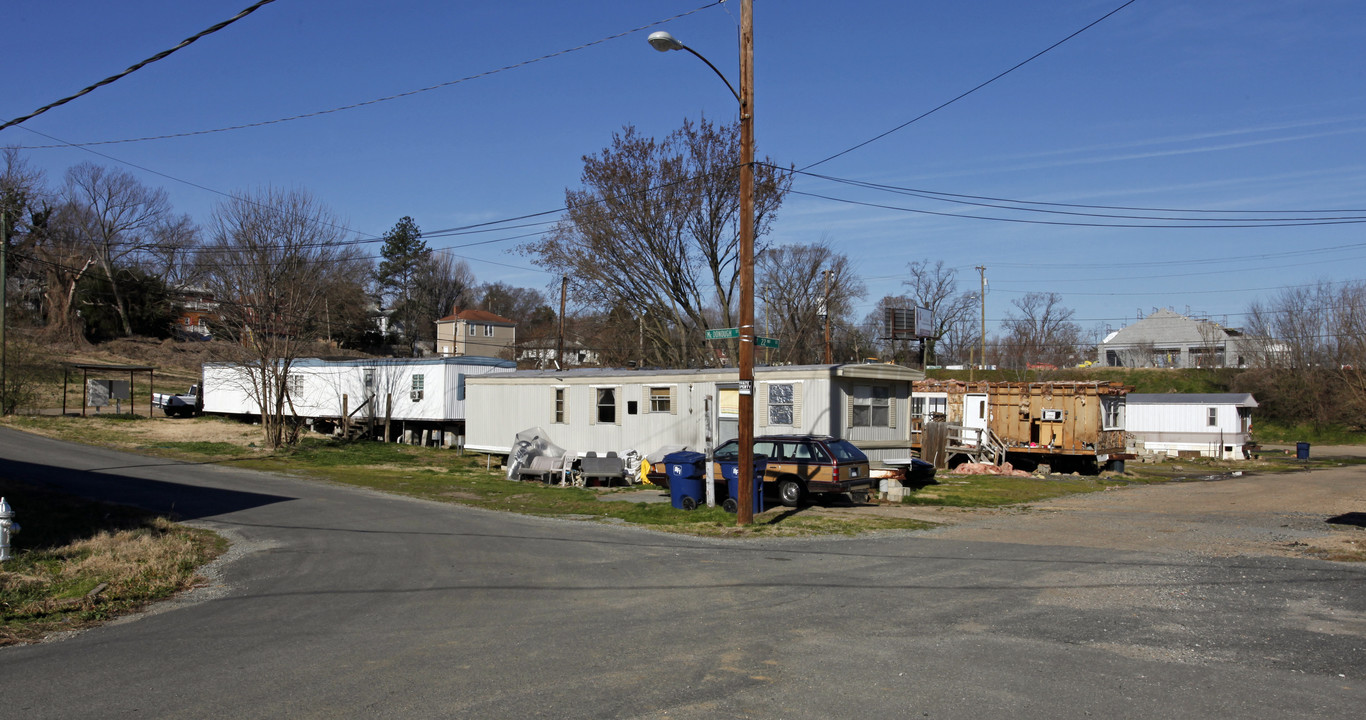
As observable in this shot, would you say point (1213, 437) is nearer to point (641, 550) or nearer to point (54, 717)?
point (641, 550)

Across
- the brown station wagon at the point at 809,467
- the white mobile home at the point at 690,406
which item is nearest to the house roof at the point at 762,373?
the white mobile home at the point at 690,406

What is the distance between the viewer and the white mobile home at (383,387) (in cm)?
3497

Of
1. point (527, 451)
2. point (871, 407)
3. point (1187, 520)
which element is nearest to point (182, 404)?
point (527, 451)

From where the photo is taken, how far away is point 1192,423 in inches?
1586

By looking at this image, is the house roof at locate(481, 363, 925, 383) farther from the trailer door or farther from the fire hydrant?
the fire hydrant

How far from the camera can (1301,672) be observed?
6387 mm

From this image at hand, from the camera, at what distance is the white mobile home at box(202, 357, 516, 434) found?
115 ft

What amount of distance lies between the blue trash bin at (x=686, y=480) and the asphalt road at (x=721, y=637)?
4.17 metres

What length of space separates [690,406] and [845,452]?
6353mm

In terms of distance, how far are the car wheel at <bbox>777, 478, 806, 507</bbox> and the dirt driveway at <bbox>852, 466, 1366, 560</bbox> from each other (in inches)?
37.1

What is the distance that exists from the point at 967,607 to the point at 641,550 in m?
5.32

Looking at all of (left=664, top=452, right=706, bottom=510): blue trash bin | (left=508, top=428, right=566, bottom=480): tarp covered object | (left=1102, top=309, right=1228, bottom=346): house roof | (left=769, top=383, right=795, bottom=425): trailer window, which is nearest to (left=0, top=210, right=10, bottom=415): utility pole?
(left=508, top=428, right=566, bottom=480): tarp covered object

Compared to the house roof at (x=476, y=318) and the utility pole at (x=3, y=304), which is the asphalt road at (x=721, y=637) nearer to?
the utility pole at (x=3, y=304)

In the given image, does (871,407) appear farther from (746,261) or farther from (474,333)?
(474,333)
